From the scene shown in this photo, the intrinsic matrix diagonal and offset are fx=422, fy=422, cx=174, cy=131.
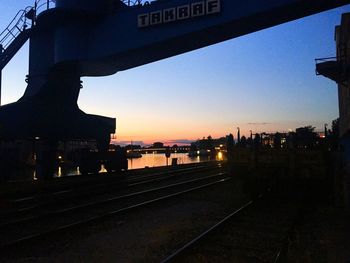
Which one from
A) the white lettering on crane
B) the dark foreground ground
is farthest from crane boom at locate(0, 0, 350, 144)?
the dark foreground ground

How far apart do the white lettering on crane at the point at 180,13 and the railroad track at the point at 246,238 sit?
346 inches

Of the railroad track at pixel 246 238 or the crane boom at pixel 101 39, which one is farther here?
the crane boom at pixel 101 39

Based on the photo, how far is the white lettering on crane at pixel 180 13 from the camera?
17.4 metres

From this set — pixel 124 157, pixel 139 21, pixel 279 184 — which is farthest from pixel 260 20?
pixel 124 157

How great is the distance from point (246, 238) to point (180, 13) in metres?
12.0

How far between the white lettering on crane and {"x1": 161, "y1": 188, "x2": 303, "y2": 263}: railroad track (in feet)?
28.8

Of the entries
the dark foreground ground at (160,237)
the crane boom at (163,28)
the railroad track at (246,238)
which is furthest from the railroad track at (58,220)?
the crane boom at (163,28)

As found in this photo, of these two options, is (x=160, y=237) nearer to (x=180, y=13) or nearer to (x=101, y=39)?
(x=180, y=13)

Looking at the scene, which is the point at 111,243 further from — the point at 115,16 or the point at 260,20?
the point at 115,16

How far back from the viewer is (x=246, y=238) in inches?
340

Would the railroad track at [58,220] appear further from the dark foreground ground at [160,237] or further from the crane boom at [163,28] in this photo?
the crane boom at [163,28]

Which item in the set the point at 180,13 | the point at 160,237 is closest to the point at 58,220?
the point at 160,237

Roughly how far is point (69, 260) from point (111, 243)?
1292 millimetres

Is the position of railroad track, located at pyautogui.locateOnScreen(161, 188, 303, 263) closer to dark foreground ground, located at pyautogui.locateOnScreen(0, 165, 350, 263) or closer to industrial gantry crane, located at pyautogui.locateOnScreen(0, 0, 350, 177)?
dark foreground ground, located at pyautogui.locateOnScreen(0, 165, 350, 263)
